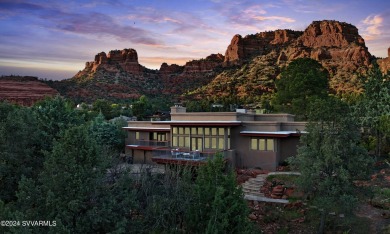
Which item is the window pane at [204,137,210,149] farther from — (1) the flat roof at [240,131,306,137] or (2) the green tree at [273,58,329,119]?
(2) the green tree at [273,58,329,119]

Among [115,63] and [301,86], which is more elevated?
[115,63]

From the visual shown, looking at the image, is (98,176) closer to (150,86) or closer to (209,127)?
(209,127)

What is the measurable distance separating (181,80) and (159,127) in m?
140

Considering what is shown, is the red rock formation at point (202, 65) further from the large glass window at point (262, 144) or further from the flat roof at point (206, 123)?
the large glass window at point (262, 144)

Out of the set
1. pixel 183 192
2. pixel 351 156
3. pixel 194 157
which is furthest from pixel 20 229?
pixel 194 157

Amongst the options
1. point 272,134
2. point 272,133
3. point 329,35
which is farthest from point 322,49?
point 272,134

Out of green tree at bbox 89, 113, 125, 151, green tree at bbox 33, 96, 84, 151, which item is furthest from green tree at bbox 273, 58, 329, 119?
green tree at bbox 33, 96, 84, 151

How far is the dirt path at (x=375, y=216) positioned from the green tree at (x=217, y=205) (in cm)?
718

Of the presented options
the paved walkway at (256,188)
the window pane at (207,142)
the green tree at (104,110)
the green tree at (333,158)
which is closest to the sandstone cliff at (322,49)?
the green tree at (104,110)

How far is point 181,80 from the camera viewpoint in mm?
167625

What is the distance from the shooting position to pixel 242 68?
132m

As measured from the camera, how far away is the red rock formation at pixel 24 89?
13114cm

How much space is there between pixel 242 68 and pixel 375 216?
4652 inches

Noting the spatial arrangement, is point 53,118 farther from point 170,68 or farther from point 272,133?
point 170,68
